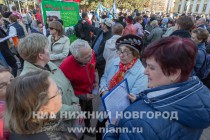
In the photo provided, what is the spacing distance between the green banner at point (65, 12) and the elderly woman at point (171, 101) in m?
4.37

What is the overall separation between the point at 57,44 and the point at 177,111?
8.91 feet

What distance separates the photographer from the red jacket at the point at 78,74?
2.28 meters

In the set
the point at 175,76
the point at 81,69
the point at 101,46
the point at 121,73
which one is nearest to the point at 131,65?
the point at 121,73

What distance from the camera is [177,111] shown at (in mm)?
919

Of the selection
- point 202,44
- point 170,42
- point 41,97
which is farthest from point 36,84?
point 202,44

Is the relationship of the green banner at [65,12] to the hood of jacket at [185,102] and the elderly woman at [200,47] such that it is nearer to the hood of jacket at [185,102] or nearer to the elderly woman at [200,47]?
the elderly woman at [200,47]

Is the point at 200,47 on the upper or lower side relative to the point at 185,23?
lower

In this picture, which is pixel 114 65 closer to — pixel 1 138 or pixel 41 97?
pixel 41 97

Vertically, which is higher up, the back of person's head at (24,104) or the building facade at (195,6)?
the building facade at (195,6)

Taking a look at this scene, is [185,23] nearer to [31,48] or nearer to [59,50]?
[59,50]

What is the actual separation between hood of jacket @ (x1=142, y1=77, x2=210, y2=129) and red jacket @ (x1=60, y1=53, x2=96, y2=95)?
145 cm

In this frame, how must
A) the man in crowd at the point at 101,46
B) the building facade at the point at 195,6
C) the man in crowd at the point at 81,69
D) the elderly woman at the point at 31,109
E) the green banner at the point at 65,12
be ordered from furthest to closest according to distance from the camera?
the building facade at the point at 195,6
the green banner at the point at 65,12
the man in crowd at the point at 101,46
the man in crowd at the point at 81,69
the elderly woman at the point at 31,109

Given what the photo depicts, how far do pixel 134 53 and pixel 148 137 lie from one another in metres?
1.19

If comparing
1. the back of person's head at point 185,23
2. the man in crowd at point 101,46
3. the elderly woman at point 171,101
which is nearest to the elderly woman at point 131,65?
the elderly woman at point 171,101
